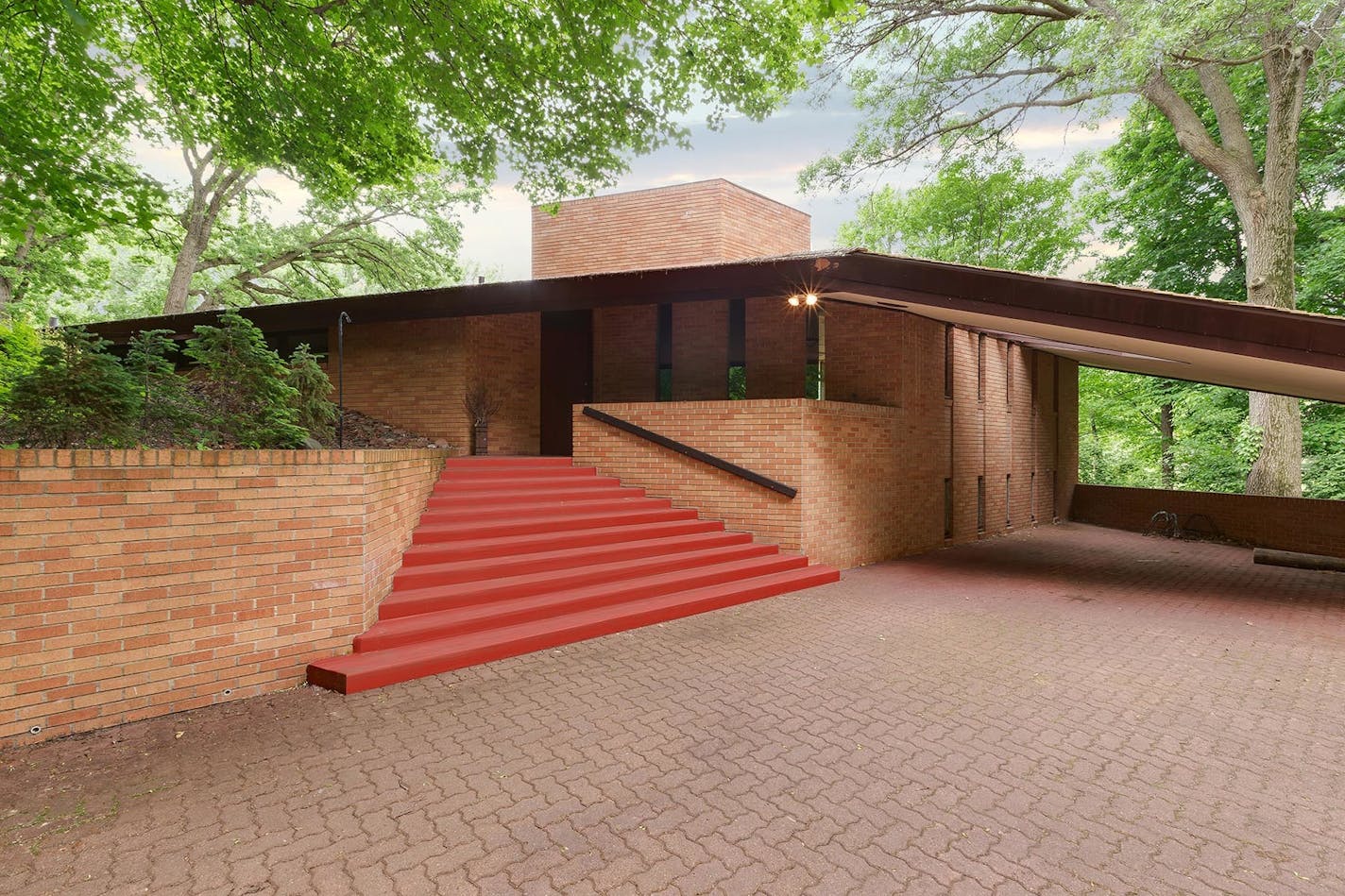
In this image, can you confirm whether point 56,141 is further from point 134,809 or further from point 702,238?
point 702,238

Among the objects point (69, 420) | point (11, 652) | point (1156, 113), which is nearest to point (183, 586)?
point (11, 652)

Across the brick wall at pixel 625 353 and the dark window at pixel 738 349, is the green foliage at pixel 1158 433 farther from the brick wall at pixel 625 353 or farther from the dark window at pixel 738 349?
the brick wall at pixel 625 353

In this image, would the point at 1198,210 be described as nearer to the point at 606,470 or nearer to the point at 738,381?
the point at 738,381

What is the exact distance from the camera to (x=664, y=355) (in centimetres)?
1228

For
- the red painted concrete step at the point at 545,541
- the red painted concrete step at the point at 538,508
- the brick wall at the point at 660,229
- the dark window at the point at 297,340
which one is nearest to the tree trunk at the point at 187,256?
the dark window at the point at 297,340

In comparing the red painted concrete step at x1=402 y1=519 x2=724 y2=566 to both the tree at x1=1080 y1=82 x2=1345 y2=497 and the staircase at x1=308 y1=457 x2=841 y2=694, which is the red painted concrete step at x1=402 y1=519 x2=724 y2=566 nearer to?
the staircase at x1=308 y1=457 x2=841 y2=694

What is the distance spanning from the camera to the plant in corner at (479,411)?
10938 millimetres

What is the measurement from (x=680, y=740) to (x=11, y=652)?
3668mm

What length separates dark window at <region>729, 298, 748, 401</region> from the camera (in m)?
11.7

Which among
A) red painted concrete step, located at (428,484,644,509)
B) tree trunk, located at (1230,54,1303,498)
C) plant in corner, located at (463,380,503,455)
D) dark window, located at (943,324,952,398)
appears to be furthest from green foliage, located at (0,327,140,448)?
tree trunk, located at (1230,54,1303,498)

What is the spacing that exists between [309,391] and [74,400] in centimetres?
224

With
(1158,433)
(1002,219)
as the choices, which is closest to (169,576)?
(1002,219)

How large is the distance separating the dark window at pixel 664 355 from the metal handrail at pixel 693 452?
9.01ft

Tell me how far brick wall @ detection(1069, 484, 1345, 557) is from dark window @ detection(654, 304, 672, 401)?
11.8 metres
